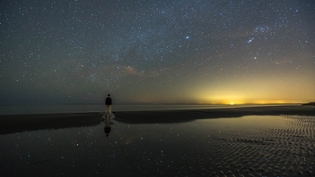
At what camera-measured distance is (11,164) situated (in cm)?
578

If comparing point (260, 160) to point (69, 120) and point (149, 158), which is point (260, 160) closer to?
point (149, 158)

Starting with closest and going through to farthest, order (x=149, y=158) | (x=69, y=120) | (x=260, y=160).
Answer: (x=260, y=160)
(x=149, y=158)
(x=69, y=120)

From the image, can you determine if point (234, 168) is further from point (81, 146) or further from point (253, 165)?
point (81, 146)

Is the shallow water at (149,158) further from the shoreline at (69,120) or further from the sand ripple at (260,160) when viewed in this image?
the shoreline at (69,120)

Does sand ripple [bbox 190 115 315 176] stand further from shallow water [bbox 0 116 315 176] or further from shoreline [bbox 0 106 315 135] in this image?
shoreline [bbox 0 106 315 135]

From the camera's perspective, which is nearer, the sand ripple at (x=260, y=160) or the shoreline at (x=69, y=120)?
the sand ripple at (x=260, y=160)

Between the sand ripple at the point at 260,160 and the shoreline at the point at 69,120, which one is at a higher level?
the sand ripple at the point at 260,160

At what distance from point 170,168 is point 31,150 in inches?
280

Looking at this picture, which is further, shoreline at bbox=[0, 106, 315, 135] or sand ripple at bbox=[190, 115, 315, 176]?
shoreline at bbox=[0, 106, 315, 135]

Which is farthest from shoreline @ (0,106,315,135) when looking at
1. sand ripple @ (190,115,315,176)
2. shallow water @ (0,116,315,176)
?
sand ripple @ (190,115,315,176)

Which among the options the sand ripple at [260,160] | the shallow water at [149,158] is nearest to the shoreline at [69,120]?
the shallow water at [149,158]

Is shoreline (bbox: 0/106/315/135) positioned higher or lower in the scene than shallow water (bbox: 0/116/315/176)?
lower

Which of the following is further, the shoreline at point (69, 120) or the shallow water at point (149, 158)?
the shoreline at point (69, 120)

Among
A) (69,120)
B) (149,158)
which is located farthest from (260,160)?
(69,120)
